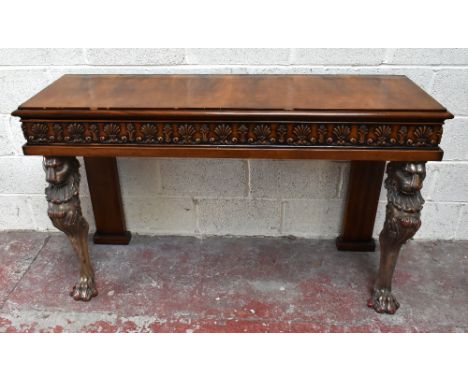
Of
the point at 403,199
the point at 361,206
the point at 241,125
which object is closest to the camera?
the point at 241,125

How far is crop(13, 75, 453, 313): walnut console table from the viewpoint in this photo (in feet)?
4.59

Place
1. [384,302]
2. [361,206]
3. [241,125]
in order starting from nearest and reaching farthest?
1. [241,125]
2. [384,302]
3. [361,206]

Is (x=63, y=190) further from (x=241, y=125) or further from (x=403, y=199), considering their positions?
(x=403, y=199)

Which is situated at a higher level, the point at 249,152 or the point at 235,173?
the point at 249,152

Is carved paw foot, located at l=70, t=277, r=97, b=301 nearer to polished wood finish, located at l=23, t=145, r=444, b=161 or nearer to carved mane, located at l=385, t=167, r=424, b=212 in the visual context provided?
polished wood finish, located at l=23, t=145, r=444, b=161

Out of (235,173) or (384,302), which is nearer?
(384,302)

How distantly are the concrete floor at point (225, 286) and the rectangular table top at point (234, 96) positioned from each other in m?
0.80

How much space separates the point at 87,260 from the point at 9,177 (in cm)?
69

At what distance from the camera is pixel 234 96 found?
153 centimetres

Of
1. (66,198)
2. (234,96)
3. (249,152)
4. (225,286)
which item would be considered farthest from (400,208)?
(66,198)

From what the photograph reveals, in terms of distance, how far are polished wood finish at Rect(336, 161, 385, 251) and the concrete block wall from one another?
3.0 inches

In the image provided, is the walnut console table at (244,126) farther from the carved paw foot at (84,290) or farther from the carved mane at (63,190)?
the carved paw foot at (84,290)

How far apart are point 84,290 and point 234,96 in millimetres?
1001

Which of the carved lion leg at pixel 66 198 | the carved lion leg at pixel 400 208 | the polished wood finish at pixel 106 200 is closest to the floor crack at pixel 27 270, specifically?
the polished wood finish at pixel 106 200
